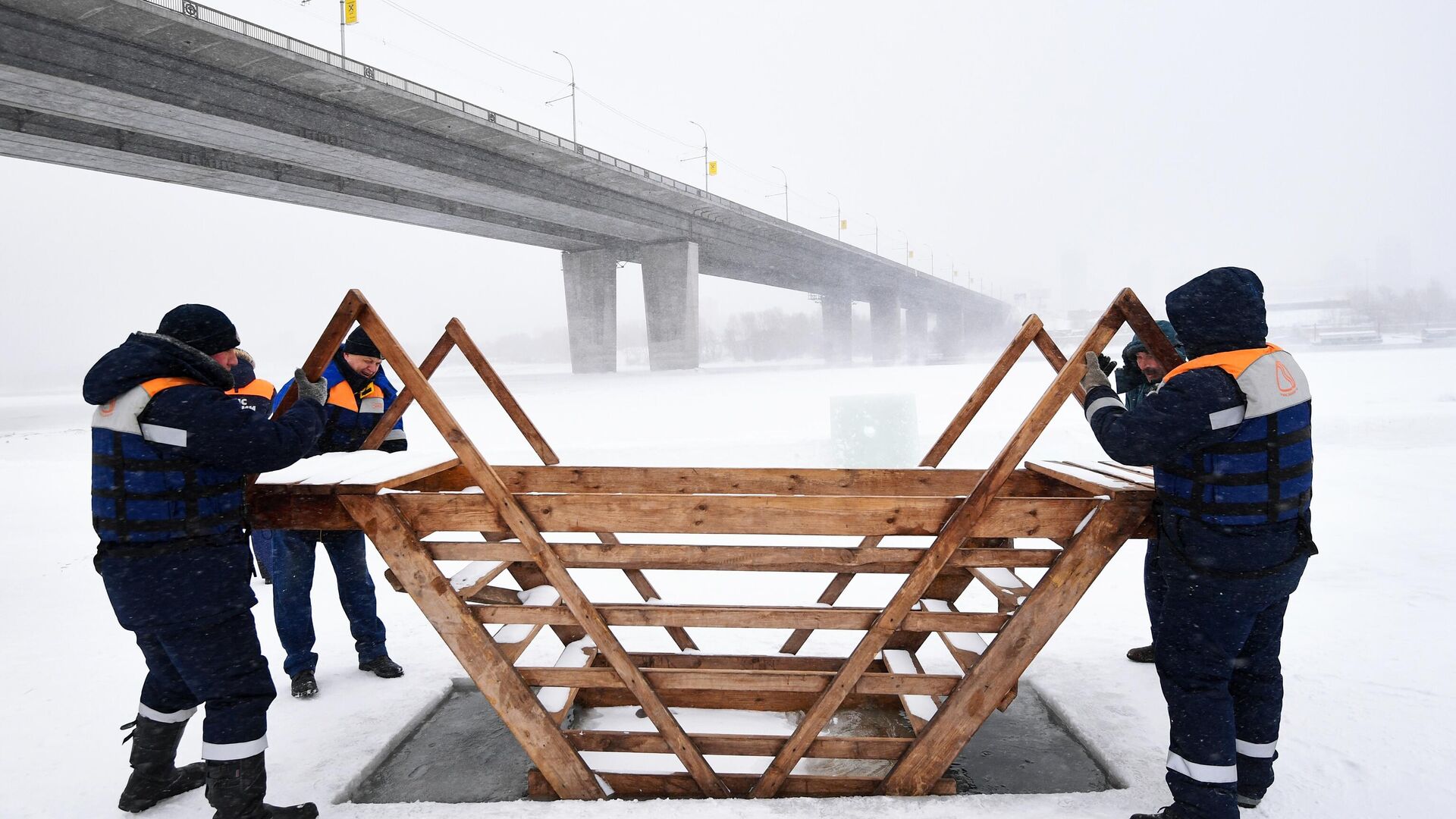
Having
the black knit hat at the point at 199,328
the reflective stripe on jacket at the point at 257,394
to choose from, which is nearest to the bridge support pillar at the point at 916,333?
the reflective stripe on jacket at the point at 257,394

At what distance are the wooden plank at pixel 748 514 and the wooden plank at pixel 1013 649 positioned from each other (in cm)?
10

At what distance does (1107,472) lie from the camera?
129 inches

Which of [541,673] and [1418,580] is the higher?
[541,673]

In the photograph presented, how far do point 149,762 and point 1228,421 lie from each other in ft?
13.5

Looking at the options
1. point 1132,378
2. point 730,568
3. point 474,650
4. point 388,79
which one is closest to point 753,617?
point 730,568

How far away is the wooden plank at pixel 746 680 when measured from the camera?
285 cm

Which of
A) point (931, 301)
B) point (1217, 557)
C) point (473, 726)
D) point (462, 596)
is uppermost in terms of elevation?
point (931, 301)

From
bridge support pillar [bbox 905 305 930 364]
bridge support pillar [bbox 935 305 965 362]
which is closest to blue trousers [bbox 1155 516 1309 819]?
bridge support pillar [bbox 905 305 930 364]

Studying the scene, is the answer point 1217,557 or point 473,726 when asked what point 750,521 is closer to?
point 1217,557

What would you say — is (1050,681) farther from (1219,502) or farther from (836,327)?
(836,327)

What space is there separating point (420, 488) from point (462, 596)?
41.8 inches

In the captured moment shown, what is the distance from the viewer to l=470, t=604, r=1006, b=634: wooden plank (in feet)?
9.16

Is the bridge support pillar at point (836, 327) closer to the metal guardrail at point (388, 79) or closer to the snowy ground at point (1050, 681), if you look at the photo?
the metal guardrail at point (388, 79)

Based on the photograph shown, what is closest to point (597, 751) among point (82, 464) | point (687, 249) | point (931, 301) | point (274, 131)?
point (82, 464)
